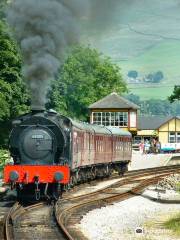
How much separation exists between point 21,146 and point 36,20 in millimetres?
4409

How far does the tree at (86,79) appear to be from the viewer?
82.3 metres

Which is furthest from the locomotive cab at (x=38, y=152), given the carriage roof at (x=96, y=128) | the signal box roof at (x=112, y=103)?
the signal box roof at (x=112, y=103)

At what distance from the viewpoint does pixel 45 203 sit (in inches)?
822

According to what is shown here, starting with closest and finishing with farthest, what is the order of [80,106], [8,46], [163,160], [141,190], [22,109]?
1. [141,190]
2. [8,46]
3. [22,109]
4. [163,160]
5. [80,106]

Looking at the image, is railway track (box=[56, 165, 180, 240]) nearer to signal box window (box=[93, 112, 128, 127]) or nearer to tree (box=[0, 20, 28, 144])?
tree (box=[0, 20, 28, 144])

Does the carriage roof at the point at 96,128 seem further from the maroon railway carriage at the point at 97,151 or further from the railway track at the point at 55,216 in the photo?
the railway track at the point at 55,216

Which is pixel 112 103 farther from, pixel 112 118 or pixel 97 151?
pixel 97 151

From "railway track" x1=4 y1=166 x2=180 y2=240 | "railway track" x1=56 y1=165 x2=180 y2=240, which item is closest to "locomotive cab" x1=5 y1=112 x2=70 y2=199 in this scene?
"railway track" x1=4 y1=166 x2=180 y2=240

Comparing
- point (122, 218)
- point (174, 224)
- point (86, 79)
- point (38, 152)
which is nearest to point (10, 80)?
point (38, 152)

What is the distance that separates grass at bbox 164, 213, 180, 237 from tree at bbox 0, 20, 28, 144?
2803 cm

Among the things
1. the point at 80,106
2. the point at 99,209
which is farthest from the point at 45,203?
the point at 80,106

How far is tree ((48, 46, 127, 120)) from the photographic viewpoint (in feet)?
270

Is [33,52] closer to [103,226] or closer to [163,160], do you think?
[103,226]

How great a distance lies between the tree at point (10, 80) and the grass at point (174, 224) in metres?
Result: 28.0
